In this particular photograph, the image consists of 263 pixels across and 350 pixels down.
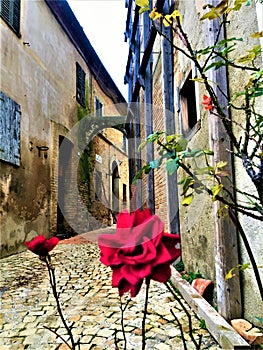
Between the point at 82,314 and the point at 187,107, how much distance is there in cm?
267

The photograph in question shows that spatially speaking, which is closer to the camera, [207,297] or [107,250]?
[107,250]

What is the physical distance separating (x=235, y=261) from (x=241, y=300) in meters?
0.27

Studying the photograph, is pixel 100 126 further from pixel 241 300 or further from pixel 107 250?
pixel 107 250

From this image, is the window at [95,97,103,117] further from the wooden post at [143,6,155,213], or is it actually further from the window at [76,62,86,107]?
the wooden post at [143,6,155,213]

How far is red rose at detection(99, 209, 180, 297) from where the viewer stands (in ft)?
1.58

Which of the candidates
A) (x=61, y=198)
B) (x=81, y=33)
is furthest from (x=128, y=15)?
(x=61, y=198)

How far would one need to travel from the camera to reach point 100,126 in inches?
440

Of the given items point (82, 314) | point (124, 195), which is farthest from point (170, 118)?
point (124, 195)

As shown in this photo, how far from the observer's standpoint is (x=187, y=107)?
3.67m

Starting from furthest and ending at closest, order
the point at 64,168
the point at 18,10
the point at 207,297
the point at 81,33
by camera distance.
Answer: the point at 81,33, the point at 64,168, the point at 18,10, the point at 207,297

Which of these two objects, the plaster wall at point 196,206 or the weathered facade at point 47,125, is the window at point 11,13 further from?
the plaster wall at point 196,206

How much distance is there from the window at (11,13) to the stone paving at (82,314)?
15.9 feet

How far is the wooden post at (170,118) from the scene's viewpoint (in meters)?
3.83

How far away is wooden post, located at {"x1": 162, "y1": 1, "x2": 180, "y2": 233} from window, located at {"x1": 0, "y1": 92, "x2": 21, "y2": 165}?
3.20 m
